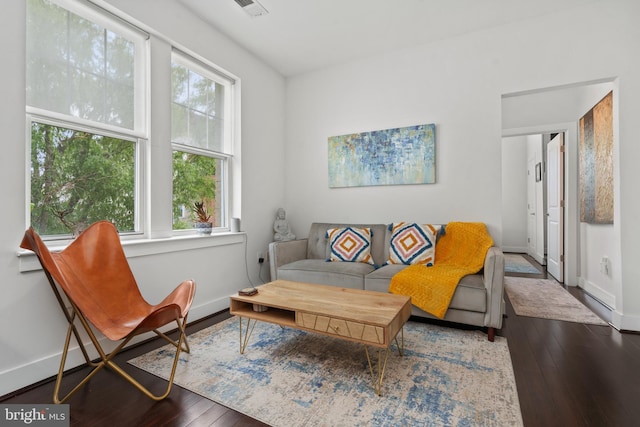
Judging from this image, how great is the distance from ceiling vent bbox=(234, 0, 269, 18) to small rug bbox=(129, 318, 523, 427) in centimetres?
281

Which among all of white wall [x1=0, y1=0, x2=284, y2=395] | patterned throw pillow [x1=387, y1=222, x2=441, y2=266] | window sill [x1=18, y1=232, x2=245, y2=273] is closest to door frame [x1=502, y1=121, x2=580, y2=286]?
patterned throw pillow [x1=387, y1=222, x2=441, y2=266]

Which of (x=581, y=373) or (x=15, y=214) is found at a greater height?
(x=15, y=214)

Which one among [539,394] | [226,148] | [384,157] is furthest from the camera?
[384,157]

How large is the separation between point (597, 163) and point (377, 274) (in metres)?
2.61

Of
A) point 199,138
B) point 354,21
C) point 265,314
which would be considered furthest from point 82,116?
point 354,21

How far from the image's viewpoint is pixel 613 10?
2.59m

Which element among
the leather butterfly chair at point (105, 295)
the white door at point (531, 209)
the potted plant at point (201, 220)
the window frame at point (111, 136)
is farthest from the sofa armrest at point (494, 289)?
the white door at point (531, 209)

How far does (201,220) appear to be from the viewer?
295 cm

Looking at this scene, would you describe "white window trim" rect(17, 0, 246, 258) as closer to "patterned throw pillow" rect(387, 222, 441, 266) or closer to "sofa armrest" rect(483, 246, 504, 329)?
"patterned throw pillow" rect(387, 222, 441, 266)

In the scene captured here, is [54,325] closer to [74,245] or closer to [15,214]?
[74,245]

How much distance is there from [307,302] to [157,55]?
2371 millimetres

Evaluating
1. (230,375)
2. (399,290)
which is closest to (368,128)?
(399,290)

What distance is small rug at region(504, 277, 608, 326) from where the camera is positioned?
2760 millimetres

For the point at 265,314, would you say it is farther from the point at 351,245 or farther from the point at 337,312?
the point at 351,245
